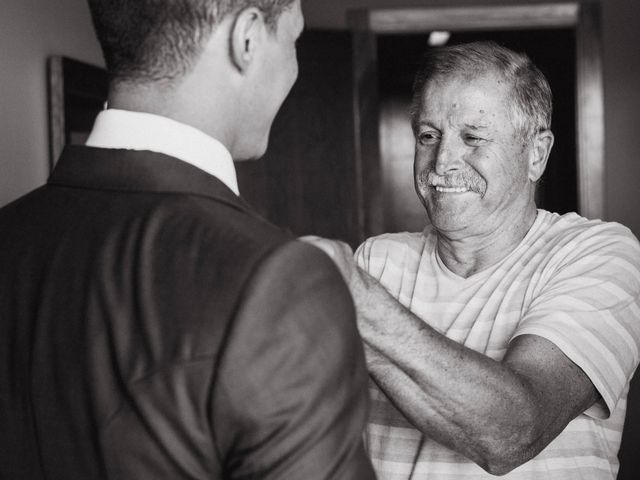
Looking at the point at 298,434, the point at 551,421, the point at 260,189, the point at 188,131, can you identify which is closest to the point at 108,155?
the point at 188,131

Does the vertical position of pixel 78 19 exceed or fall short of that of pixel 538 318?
it exceeds it

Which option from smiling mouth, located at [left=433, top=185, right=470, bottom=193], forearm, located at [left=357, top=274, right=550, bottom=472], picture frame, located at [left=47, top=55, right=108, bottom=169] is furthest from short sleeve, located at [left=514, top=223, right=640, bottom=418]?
picture frame, located at [left=47, top=55, right=108, bottom=169]

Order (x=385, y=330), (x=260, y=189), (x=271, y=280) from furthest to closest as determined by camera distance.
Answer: (x=260, y=189) → (x=385, y=330) → (x=271, y=280)

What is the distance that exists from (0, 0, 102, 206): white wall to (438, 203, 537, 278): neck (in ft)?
5.73

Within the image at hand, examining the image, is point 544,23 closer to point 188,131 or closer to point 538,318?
point 538,318

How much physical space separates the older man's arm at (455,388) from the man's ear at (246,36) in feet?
1.42

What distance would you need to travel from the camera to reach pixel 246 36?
840 mm

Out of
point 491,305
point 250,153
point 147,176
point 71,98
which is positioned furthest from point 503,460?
point 71,98

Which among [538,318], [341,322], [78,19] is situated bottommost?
[538,318]

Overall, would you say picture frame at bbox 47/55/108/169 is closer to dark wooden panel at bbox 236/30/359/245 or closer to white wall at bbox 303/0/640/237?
dark wooden panel at bbox 236/30/359/245

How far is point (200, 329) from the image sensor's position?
725 mm

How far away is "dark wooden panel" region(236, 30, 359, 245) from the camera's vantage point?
443 centimetres

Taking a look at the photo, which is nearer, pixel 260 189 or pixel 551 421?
pixel 551 421

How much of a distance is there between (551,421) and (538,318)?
19 cm
